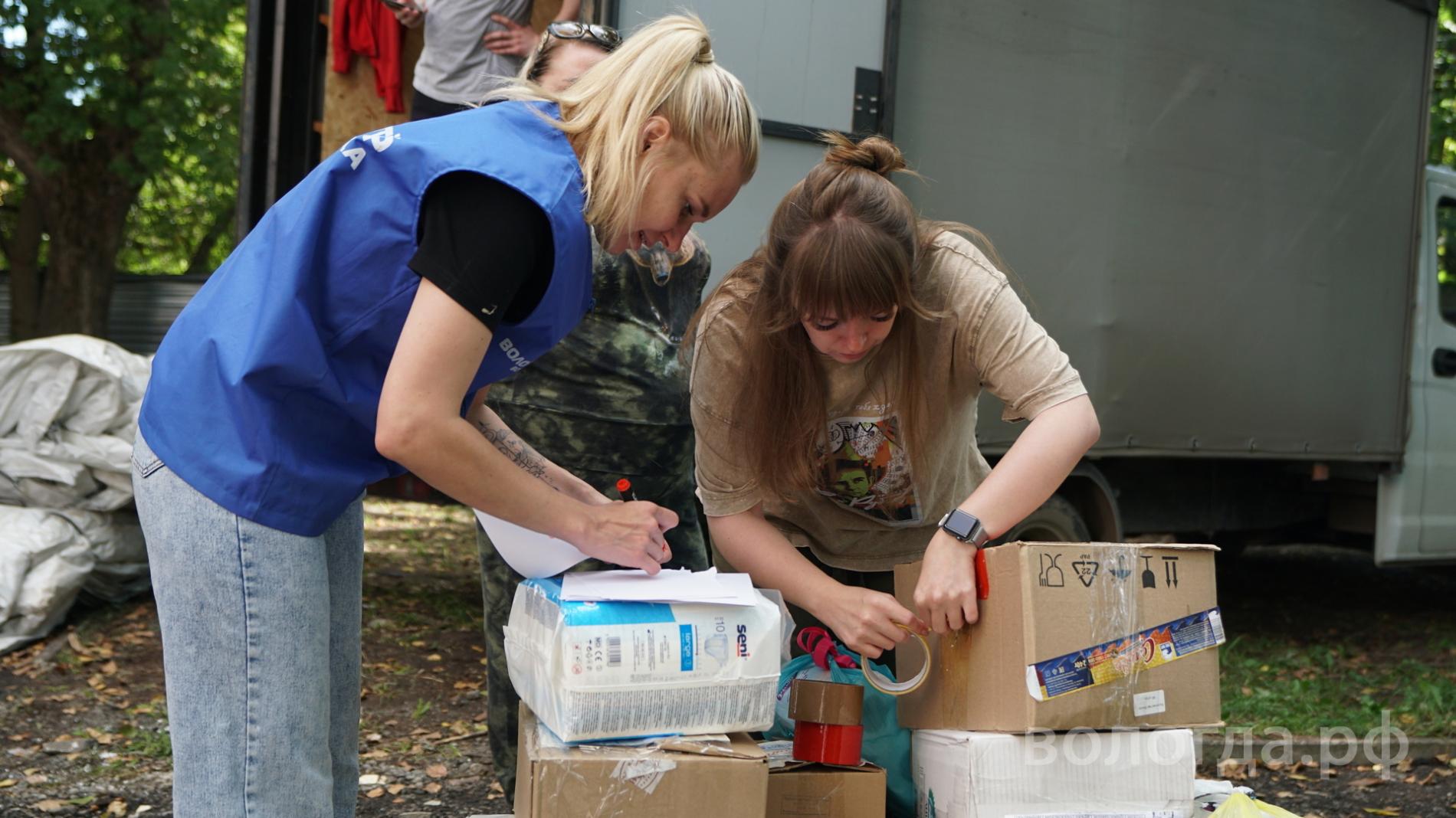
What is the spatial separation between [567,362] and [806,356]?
678mm

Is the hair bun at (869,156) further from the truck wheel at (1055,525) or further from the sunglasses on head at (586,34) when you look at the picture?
the truck wheel at (1055,525)

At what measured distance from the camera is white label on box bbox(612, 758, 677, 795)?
163 centimetres

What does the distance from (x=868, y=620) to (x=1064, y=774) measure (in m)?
0.36

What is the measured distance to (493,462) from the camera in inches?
58.9

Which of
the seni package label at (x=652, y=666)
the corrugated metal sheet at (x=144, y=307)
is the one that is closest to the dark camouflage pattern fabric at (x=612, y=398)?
the seni package label at (x=652, y=666)

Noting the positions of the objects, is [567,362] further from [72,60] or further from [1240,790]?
[72,60]

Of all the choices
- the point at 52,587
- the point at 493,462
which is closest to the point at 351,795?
the point at 493,462

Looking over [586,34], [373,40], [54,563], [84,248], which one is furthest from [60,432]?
[84,248]

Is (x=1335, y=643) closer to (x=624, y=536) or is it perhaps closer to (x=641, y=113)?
(x=624, y=536)

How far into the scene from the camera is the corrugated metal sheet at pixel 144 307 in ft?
29.5

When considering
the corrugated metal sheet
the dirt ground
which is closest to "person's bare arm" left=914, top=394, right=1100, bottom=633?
the dirt ground

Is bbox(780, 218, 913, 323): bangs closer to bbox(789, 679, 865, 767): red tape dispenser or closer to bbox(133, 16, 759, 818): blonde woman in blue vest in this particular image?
bbox(133, 16, 759, 818): blonde woman in blue vest

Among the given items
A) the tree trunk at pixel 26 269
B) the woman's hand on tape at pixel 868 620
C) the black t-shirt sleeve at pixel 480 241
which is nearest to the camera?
the black t-shirt sleeve at pixel 480 241

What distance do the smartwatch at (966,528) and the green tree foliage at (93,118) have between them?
8.10 metres
